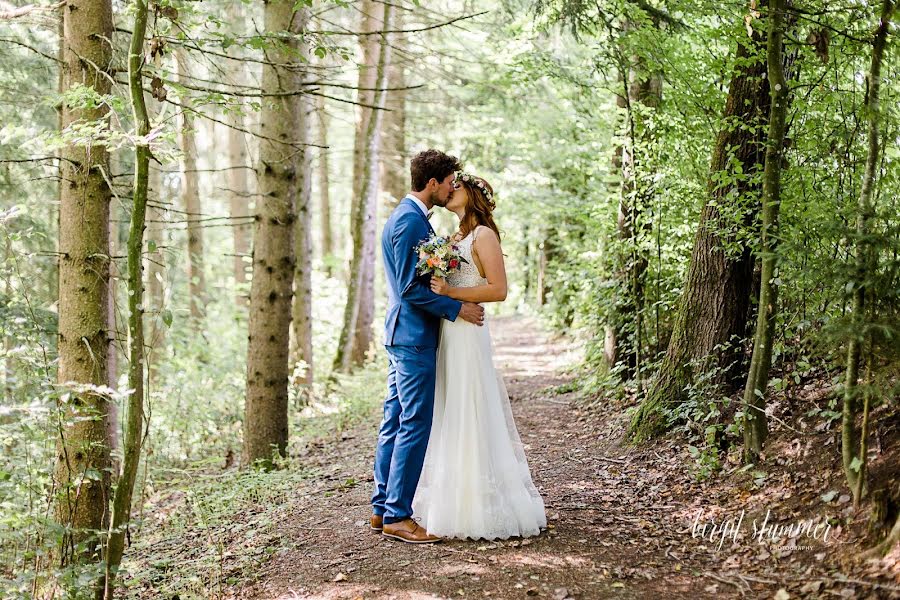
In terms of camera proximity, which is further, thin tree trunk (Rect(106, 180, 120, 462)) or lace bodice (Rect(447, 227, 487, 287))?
thin tree trunk (Rect(106, 180, 120, 462))

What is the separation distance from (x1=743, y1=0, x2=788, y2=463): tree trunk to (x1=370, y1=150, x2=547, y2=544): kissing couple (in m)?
1.62

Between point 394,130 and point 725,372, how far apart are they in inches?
424

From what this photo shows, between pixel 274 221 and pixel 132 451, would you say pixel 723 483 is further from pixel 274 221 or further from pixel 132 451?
pixel 274 221

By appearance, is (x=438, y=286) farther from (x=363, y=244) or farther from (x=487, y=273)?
(x=363, y=244)

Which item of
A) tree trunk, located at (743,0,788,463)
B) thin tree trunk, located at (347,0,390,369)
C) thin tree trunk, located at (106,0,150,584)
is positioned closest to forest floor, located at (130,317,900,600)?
tree trunk, located at (743,0,788,463)

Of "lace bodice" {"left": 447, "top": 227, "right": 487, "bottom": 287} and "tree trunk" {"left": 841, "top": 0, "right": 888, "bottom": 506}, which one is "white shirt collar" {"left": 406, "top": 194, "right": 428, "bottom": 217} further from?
"tree trunk" {"left": 841, "top": 0, "right": 888, "bottom": 506}

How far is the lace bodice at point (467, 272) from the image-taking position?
490 centimetres

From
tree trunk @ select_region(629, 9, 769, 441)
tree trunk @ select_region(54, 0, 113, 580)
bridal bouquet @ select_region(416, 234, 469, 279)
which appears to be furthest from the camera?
tree trunk @ select_region(629, 9, 769, 441)

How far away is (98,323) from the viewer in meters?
5.52

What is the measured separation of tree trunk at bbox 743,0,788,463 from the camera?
15.5 ft

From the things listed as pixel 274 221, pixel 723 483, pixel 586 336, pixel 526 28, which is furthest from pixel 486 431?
pixel 586 336

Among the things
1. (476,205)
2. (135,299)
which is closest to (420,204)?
(476,205)

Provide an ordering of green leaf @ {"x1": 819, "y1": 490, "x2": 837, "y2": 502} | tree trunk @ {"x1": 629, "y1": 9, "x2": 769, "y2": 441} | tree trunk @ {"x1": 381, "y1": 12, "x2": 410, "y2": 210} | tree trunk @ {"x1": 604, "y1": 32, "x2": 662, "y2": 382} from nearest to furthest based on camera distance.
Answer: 1. green leaf @ {"x1": 819, "y1": 490, "x2": 837, "y2": 502}
2. tree trunk @ {"x1": 629, "y1": 9, "x2": 769, "y2": 441}
3. tree trunk @ {"x1": 604, "y1": 32, "x2": 662, "y2": 382}
4. tree trunk @ {"x1": 381, "y1": 12, "x2": 410, "y2": 210}

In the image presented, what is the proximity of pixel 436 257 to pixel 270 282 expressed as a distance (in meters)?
3.39
